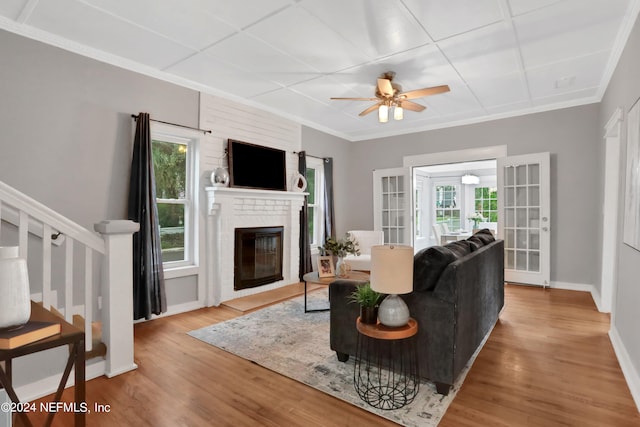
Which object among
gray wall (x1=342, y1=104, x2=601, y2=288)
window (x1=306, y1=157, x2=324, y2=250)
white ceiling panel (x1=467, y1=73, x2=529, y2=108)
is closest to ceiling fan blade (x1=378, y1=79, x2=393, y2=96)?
white ceiling panel (x1=467, y1=73, x2=529, y2=108)

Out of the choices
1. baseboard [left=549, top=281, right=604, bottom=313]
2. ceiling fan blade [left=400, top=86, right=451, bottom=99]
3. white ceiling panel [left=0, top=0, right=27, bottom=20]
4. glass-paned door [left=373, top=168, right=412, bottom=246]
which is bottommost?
baseboard [left=549, top=281, right=604, bottom=313]

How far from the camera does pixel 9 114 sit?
286 centimetres

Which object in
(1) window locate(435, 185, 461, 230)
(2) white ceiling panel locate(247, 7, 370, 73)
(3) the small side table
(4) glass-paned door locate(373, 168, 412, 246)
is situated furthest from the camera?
(1) window locate(435, 185, 461, 230)

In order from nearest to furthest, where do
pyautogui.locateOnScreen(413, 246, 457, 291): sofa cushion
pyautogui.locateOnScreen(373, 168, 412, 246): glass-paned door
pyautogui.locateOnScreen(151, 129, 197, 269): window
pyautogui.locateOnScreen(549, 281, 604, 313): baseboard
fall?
pyautogui.locateOnScreen(413, 246, 457, 291): sofa cushion
pyautogui.locateOnScreen(151, 129, 197, 269): window
pyautogui.locateOnScreen(549, 281, 604, 313): baseboard
pyautogui.locateOnScreen(373, 168, 412, 246): glass-paned door

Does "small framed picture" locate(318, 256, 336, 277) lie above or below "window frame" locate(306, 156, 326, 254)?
below

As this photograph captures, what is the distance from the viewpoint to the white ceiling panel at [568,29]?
2.65 metres

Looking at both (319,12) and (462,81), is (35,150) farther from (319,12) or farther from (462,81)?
(462,81)

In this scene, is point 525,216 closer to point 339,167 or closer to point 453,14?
point 339,167

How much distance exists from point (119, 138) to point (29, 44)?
101 cm

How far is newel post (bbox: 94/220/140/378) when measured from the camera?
2508 millimetres

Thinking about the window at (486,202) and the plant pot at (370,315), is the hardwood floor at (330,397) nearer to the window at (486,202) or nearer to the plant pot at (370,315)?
the plant pot at (370,315)

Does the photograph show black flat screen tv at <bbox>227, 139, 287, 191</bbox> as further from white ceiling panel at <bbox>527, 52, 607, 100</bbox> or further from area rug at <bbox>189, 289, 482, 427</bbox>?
white ceiling panel at <bbox>527, 52, 607, 100</bbox>

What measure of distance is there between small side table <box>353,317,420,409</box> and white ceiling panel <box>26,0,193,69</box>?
3.07m

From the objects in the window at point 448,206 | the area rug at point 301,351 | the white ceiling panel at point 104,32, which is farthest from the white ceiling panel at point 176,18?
the window at point 448,206
